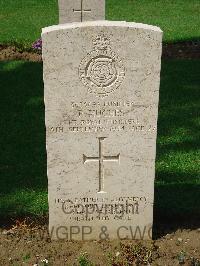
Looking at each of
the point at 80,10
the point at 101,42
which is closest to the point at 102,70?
the point at 101,42

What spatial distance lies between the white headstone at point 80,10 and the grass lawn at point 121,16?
6.31 feet

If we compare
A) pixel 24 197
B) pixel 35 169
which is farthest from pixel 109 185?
pixel 35 169

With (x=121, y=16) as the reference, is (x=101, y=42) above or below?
above

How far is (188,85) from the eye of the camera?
29.8 feet

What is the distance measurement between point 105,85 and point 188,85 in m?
5.24

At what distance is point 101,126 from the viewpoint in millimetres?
4246

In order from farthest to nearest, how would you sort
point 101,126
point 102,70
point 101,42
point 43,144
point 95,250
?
point 43,144 < point 95,250 < point 101,126 < point 102,70 < point 101,42

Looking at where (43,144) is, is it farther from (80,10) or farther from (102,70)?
(80,10)

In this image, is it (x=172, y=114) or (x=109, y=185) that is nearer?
(x=109, y=185)

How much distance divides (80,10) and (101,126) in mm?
6033

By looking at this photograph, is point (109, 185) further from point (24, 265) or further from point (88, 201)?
point (24, 265)

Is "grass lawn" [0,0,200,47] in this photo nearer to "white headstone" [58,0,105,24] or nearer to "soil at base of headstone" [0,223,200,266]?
"white headstone" [58,0,105,24]

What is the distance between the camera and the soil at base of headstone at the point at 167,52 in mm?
10719

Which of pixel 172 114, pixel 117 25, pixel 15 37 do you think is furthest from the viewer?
pixel 15 37
